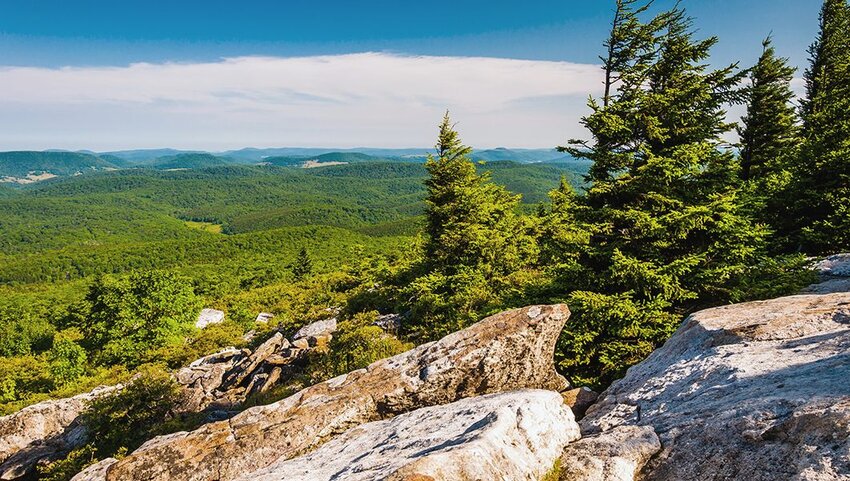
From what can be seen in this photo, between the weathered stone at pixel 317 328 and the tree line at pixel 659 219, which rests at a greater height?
the tree line at pixel 659 219

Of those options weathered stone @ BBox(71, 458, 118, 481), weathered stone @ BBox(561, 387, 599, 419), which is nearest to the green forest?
weathered stone @ BBox(561, 387, 599, 419)

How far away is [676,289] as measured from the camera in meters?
13.2

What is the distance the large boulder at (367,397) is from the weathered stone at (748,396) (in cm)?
218

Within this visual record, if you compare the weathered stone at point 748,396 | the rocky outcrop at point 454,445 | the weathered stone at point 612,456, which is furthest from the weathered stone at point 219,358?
the weathered stone at point 748,396

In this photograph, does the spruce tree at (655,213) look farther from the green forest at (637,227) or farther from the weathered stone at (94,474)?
the weathered stone at (94,474)

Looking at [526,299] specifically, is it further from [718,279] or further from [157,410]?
[157,410]

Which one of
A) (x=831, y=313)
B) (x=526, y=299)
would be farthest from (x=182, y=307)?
(x=831, y=313)

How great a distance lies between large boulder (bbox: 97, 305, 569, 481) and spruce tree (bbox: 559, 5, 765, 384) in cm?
271

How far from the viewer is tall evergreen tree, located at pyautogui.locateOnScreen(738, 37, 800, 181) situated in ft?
91.9

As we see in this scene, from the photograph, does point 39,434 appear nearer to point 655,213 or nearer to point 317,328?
point 317,328

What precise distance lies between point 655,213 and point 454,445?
36.5 feet

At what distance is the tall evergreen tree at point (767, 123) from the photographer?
28.0 metres

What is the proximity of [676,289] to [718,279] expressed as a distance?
1.75m

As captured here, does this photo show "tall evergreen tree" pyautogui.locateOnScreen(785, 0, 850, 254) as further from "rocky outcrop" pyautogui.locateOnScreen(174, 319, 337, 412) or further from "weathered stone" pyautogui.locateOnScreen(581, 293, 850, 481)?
"rocky outcrop" pyautogui.locateOnScreen(174, 319, 337, 412)
